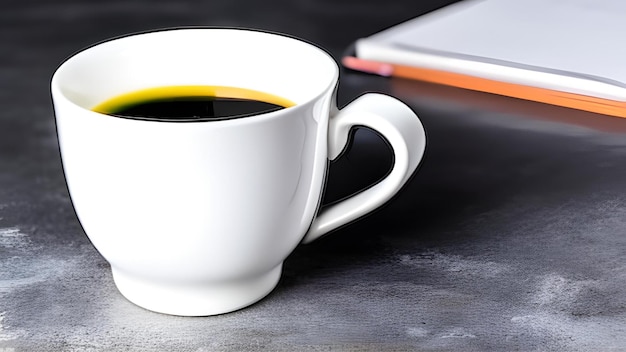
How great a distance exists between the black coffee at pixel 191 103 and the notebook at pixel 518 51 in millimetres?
307

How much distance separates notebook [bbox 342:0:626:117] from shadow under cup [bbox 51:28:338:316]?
31cm

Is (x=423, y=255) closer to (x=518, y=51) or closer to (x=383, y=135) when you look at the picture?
(x=383, y=135)

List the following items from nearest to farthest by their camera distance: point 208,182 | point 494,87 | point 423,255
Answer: point 208,182, point 423,255, point 494,87

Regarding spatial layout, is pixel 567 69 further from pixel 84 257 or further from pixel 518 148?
pixel 84 257

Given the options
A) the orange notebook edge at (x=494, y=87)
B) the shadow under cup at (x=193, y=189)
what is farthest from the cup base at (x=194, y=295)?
the orange notebook edge at (x=494, y=87)

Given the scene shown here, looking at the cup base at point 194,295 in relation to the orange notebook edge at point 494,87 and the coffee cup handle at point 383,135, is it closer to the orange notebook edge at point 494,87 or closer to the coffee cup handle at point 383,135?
the coffee cup handle at point 383,135

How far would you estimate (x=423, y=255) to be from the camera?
65cm

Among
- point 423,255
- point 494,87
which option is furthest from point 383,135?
point 494,87

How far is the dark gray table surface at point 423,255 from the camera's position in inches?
22.5

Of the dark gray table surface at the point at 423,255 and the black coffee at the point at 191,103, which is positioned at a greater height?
the black coffee at the point at 191,103

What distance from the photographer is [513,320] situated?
1.92 feet

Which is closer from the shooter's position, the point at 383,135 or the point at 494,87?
the point at 383,135

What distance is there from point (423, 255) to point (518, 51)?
0.35 m

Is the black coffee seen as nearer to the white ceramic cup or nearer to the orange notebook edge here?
the white ceramic cup
